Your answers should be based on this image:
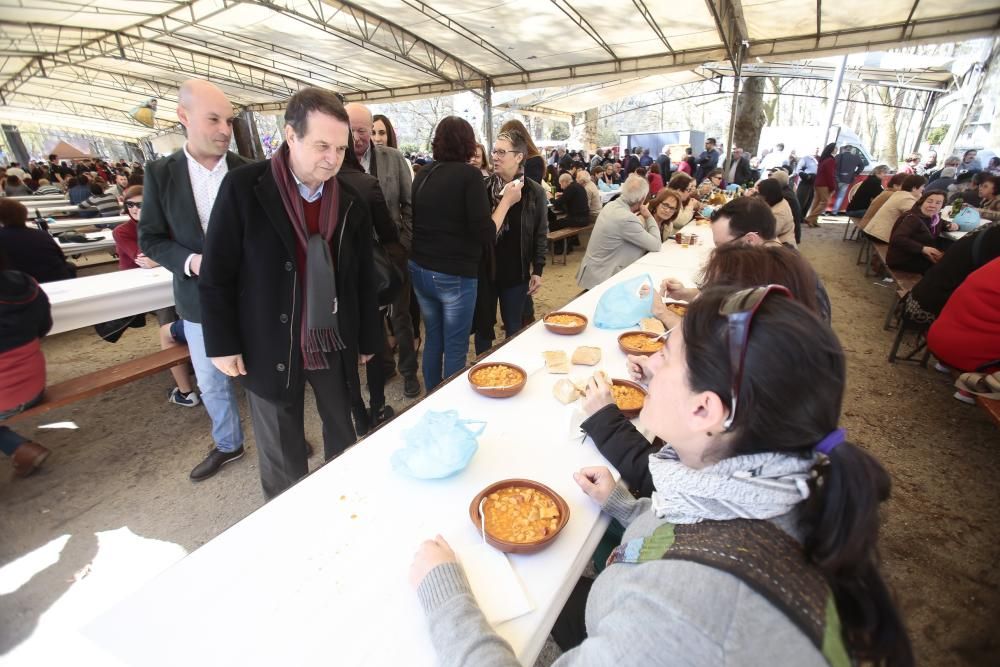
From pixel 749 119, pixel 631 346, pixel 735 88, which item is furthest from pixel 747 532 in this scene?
pixel 749 119

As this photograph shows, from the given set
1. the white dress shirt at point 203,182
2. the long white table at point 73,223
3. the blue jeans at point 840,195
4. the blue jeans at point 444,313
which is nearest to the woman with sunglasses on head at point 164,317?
the white dress shirt at point 203,182

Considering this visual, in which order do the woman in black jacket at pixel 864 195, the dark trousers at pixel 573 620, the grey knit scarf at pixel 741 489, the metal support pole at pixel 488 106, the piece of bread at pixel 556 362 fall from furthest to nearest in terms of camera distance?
the metal support pole at pixel 488 106, the woman in black jacket at pixel 864 195, the piece of bread at pixel 556 362, the dark trousers at pixel 573 620, the grey knit scarf at pixel 741 489

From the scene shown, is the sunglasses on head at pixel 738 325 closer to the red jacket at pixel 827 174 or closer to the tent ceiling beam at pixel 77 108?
the red jacket at pixel 827 174

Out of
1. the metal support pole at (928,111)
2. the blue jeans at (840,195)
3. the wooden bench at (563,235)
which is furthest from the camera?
the metal support pole at (928,111)

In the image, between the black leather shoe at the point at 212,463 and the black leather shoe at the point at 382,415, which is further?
the black leather shoe at the point at 382,415

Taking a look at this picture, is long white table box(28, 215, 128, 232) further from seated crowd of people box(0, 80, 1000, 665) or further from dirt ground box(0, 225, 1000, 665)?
dirt ground box(0, 225, 1000, 665)

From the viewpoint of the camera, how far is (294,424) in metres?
1.79

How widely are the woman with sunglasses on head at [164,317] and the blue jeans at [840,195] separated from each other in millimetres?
12724

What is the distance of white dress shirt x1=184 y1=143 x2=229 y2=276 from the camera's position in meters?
1.89

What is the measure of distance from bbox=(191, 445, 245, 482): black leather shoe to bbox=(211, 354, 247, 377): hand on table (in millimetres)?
1163

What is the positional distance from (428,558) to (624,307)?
5.19ft

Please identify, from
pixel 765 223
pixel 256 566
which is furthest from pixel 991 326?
pixel 256 566

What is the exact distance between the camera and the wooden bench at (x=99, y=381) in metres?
2.25

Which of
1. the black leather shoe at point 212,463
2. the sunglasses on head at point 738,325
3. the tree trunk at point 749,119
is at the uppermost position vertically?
the tree trunk at point 749,119
